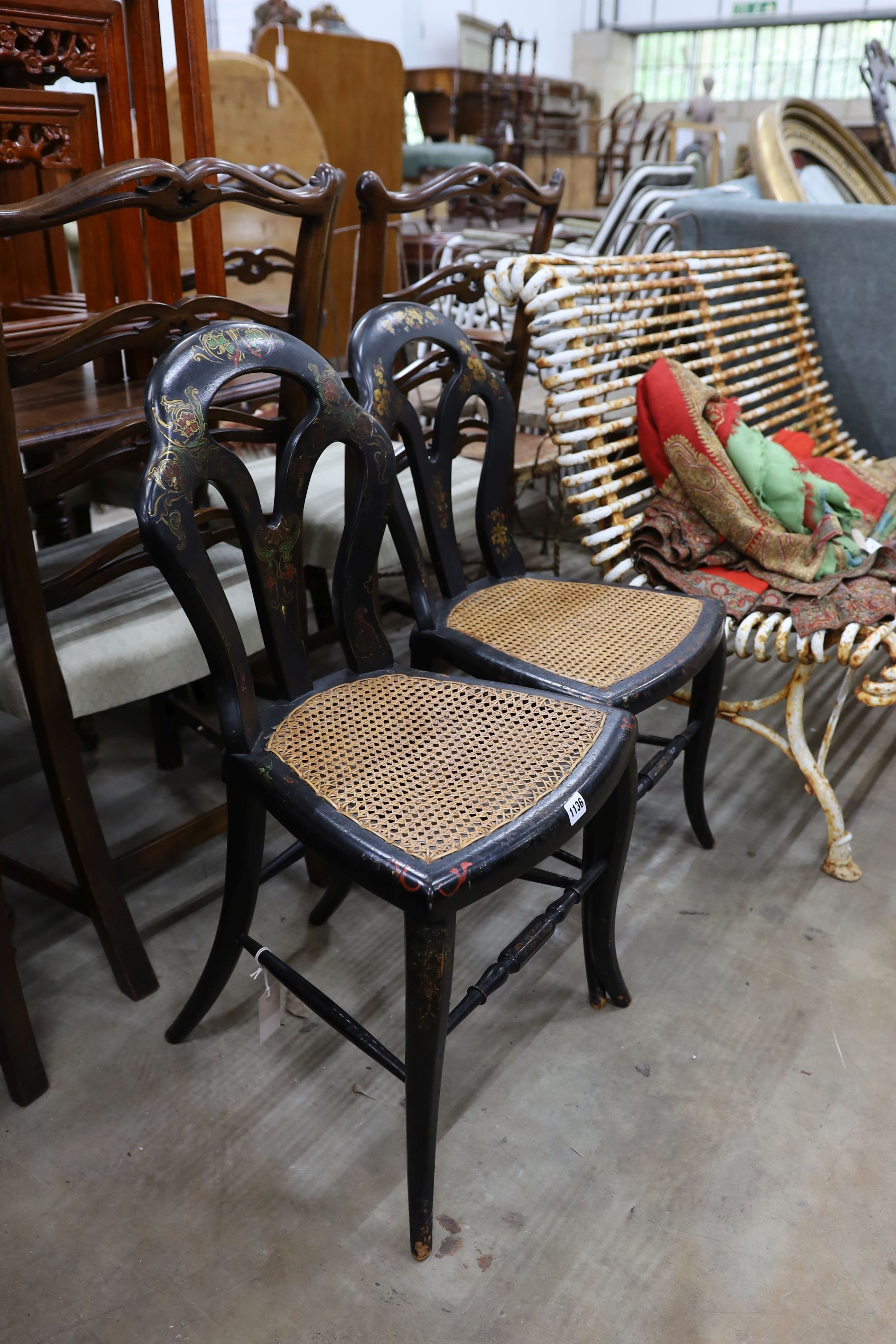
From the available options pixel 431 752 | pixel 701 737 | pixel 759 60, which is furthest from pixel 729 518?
pixel 759 60

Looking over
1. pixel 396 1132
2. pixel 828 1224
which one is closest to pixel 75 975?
pixel 396 1132

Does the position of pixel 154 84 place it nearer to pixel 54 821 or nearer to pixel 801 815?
pixel 54 821

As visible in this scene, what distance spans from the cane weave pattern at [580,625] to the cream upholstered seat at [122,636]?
34 cm

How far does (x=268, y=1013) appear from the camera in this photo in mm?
1393

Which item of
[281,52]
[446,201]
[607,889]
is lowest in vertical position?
[607,889]

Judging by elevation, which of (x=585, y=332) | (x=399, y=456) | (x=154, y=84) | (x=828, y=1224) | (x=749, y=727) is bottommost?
(x=828, y=1224)

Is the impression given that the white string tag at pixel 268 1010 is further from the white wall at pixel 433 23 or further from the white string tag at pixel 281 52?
the white wall at pixel 433 23

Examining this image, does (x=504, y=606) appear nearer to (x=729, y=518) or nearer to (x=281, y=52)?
(x=729, y=518)

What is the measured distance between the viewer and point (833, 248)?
2.59 m

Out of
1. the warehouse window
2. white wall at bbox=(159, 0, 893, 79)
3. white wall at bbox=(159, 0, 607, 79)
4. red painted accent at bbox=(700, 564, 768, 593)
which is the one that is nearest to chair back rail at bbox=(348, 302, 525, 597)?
red painted accent at bbox=(700, 564, 768, 593)

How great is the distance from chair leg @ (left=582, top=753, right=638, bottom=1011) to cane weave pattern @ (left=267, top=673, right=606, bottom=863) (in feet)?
0.41

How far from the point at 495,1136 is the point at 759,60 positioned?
13503mm

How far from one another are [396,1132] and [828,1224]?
1.82ft

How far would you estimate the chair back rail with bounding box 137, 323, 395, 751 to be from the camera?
3.53 feet
